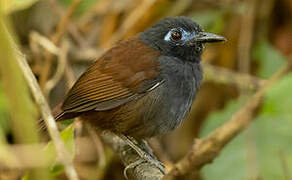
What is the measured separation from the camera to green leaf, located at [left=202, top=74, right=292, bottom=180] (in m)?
3.80

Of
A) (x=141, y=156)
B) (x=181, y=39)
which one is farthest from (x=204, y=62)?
(x=141, y=156)

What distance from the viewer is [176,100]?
3402mm

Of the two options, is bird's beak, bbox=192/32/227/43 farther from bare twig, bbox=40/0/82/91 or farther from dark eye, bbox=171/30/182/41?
bare twig, bbox=40/0/82/91

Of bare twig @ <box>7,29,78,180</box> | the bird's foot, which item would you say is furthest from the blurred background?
bare twig @ <box>7,29,78,180</box>

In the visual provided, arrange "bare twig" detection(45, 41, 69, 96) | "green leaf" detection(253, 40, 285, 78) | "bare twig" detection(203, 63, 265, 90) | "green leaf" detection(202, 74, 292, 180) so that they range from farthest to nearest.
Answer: "green leaf" detection(253, 40, 285, 78), "bare twig" detection(203, 63, 265, 90), "bare twig" detection(45, 41, 69, 96), "green leaf" detection(202, 74, 292, 180)

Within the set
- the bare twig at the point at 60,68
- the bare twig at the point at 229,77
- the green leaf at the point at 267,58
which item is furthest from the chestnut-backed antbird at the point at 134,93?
the green leaf at the point at 267,58

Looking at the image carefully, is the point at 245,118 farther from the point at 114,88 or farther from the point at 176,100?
the point at 114,88

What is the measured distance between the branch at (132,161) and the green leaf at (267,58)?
1.98 m

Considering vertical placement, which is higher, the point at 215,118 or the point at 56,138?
the point at 56,138

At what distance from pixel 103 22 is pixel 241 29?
1.54 metres

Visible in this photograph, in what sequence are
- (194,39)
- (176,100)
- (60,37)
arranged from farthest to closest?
1. (60,37)
2. (194,39)
3. (176,100)

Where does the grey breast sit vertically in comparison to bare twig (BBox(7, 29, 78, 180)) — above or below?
below

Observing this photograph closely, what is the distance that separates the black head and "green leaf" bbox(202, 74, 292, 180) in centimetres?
58

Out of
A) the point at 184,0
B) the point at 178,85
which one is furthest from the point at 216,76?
the point at 178,85
